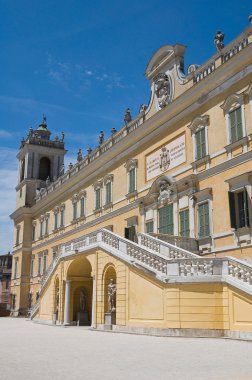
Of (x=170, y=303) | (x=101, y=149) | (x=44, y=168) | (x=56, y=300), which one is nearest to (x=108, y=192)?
(x=101, y=149)

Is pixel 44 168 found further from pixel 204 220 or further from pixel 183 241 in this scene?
pixel 204 220

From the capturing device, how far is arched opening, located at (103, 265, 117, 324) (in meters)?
19.1

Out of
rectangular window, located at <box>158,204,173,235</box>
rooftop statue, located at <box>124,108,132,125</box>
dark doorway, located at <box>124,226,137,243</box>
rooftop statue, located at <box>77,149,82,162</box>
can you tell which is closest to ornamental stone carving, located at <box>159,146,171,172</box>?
rectangular window, located at <box>158,204,173,235</box>

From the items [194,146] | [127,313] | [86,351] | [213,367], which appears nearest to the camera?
[213,367]

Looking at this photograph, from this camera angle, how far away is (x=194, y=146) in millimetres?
21906

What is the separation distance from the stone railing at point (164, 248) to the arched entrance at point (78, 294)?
19.1 feet

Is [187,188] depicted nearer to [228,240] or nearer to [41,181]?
[228,240]

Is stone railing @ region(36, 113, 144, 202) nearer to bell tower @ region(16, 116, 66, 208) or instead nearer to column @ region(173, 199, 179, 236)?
bell tower @ region(16, 116, 66, 208)

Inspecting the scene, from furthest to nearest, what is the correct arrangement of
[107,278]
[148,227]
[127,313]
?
1. [148,227]
2. [107,278]
3. [127,313]

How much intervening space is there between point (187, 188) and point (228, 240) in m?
4.09

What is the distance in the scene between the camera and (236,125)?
1914 centimetres

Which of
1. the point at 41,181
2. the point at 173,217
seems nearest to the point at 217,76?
the point at 173,217

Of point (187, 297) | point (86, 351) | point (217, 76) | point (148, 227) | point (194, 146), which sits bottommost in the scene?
point (86, 351)

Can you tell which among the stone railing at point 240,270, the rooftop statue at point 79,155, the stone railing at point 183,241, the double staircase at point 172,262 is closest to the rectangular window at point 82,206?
the rooftop statue at point 79,155
